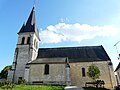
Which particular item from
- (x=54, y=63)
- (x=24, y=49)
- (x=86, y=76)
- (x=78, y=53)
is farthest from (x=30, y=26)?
(x=86, y=76)

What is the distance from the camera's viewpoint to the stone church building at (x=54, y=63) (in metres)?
26.2

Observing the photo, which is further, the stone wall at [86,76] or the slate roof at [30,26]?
the slate roof at [30,26]

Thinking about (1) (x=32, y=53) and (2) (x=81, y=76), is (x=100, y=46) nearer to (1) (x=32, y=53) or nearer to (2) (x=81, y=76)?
(2) (x=81, y=76)

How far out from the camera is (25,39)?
1225 inches

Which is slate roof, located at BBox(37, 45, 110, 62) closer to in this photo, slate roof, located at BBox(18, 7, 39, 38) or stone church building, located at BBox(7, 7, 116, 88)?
stone church building, located at BBox(7, 7, 116, 88)

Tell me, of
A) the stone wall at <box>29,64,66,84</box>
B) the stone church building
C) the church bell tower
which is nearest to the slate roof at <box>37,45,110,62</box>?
the stone church building

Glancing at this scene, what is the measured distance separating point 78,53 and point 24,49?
11.7m

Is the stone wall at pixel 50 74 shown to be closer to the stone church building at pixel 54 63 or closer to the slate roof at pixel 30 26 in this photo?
the stone church building at pixel 54 63

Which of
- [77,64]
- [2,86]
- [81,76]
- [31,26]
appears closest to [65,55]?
[77,64]

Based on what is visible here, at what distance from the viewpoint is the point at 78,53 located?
3119 cm

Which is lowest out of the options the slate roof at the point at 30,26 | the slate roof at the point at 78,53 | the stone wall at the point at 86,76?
the stone wall at the point at 86,76

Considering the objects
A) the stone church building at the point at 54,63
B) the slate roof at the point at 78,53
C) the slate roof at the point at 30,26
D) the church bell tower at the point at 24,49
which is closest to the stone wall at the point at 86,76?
the stone church building at the point at 54,63

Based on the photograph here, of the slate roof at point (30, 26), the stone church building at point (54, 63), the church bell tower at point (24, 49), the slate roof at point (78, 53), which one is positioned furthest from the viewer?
the slate roof at point (30, 26)

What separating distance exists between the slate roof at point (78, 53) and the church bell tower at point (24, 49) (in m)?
2.73
